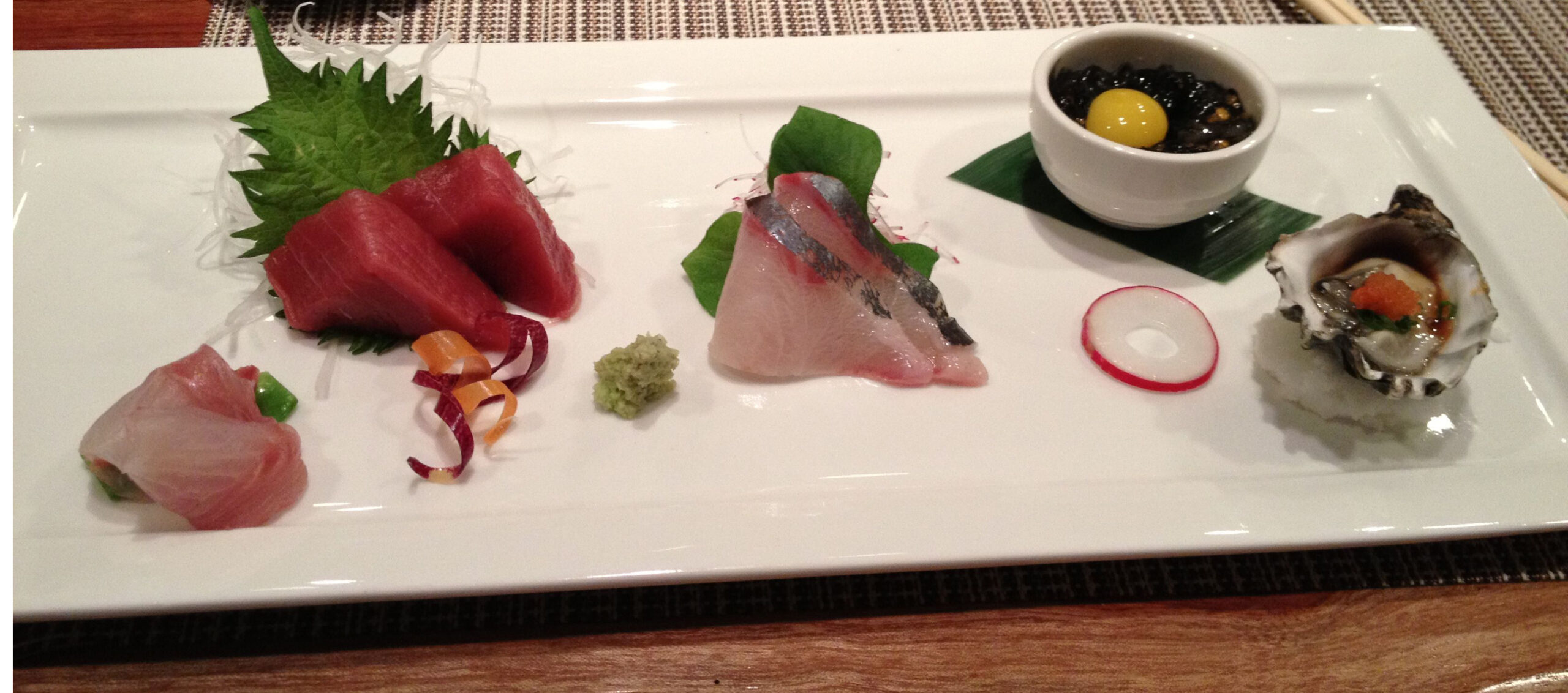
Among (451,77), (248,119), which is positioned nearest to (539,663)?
(248,119)

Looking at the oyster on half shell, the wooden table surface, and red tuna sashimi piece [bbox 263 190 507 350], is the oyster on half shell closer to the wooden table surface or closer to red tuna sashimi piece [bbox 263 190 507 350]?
the wooden table surface

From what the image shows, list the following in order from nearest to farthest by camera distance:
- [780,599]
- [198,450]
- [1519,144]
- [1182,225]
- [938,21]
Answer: [198,450] < [780,599] < [1182,225] < [1519,144] < [938,21]

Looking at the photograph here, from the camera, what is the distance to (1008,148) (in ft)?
8.18

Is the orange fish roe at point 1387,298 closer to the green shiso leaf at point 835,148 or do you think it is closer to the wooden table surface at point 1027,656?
the wooden table surface at point 1027,656

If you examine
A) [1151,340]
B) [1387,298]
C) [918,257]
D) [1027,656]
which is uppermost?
[1387,298]

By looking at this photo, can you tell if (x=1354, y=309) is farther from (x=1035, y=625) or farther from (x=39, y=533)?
(x=39, y=533)

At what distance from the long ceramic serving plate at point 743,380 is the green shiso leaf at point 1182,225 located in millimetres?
54

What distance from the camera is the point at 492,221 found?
196cm

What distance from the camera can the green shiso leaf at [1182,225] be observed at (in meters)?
2.27

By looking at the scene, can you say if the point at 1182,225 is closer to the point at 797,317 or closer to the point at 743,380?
the point at 797,317

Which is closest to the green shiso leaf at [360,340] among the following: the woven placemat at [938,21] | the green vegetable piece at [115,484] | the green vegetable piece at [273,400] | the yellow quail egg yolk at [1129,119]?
the green vegetable piece at [273,400]

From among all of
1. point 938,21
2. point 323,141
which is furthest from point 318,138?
point 938,21

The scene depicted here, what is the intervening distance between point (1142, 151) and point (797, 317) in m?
0.89

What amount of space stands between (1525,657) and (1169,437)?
713 mm
